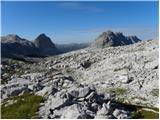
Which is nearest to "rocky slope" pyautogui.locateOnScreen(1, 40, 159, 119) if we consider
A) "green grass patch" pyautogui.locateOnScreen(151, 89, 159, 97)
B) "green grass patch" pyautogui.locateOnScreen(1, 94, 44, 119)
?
"green grass patch" pyautogui.locateOnScreen(151, 89, 159, 97)

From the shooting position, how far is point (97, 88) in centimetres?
7112

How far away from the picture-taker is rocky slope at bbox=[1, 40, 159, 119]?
37.1 meters

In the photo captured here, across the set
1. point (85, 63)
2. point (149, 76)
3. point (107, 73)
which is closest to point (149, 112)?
point (149, 76)

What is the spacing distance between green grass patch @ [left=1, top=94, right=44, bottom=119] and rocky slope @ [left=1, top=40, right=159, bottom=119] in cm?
80

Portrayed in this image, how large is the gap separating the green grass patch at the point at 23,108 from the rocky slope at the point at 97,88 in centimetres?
80

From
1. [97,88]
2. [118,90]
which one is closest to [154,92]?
[118,90]

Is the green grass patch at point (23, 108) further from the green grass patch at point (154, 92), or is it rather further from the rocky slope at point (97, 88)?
the green grass patch at point (154, 92)

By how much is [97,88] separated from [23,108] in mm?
33606

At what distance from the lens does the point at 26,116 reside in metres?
36.4

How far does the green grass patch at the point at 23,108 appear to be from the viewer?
120 feet

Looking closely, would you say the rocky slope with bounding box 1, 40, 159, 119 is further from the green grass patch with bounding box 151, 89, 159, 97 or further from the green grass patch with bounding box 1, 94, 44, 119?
the green grass patch with bounding box 1, 94, 44, 119

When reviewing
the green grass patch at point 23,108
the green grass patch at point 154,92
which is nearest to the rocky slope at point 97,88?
the green grass patch at point 154,92

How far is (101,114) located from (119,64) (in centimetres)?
6117

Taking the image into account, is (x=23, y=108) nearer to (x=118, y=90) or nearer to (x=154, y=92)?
(x=118, y=90)
